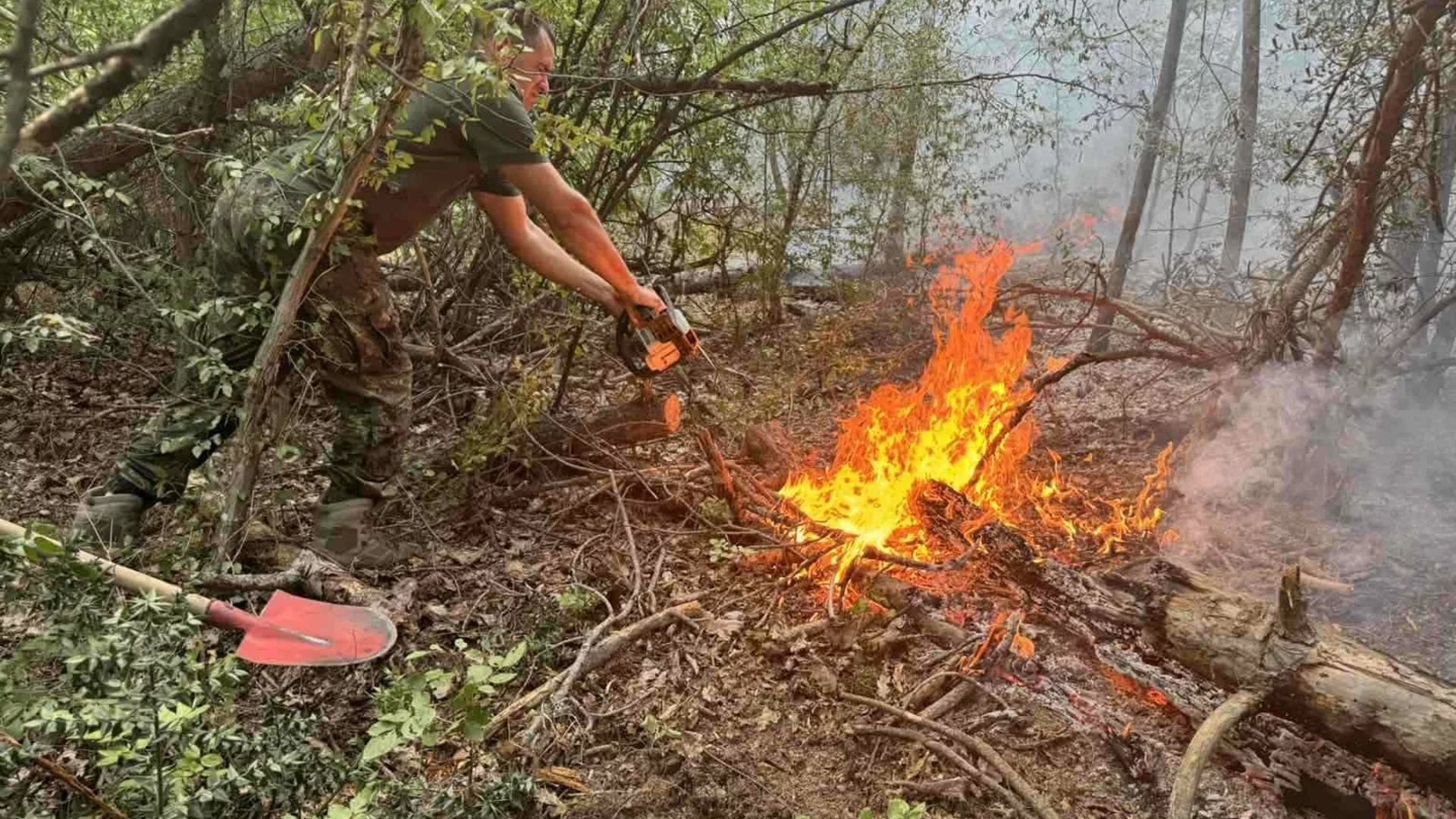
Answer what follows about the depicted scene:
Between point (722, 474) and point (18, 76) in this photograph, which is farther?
point (722, 474)

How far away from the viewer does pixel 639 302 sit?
125 inches

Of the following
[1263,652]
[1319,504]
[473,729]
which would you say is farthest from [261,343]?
[1319,504]

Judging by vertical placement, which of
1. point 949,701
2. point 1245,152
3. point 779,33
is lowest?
point 949,701

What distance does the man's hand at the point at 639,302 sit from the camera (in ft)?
10.4

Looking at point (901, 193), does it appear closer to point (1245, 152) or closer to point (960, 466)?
point (1245, 152)

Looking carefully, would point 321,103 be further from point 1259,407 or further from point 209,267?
point 1259,407

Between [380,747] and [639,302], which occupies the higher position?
[639,302]

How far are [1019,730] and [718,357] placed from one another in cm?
419

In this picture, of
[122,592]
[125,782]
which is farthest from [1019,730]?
[122,592]

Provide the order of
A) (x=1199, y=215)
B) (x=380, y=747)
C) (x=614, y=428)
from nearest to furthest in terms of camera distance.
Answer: (x=380, y=747) → (x=614, y=428) → (x=1199, y=215)

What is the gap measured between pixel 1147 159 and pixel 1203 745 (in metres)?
7.09

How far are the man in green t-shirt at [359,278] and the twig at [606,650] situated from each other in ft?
3.60

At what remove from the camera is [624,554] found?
3.49 meters

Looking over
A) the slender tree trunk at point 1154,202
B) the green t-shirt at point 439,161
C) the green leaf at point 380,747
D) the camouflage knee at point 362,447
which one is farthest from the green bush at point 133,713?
the slender tree trunk at point 1154,202
